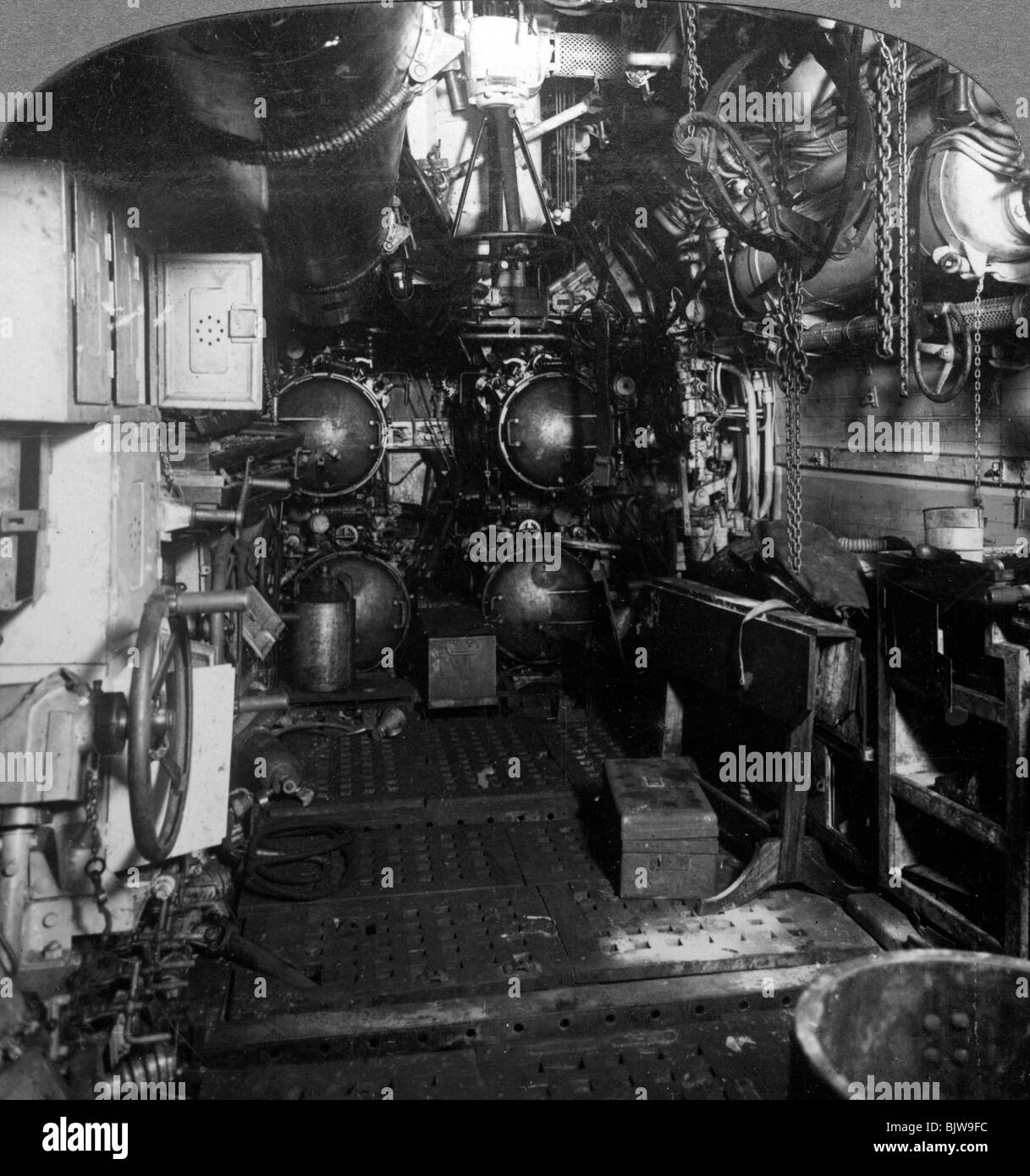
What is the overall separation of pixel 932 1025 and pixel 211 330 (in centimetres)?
398

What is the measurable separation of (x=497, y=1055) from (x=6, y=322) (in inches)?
111

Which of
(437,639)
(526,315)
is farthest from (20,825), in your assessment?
(526,315)

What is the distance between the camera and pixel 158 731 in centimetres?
296

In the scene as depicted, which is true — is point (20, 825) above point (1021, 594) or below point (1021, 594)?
below

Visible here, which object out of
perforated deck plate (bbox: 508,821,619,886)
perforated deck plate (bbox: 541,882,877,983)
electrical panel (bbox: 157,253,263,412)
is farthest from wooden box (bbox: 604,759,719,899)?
electrical panel (bbox: 157,253,263,412)

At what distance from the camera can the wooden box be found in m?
4.34

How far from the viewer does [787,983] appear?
3727 mm

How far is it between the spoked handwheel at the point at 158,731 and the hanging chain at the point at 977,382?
164 inches

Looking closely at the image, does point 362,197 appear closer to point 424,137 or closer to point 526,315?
point 424,137

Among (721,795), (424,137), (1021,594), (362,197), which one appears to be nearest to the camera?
(1021,594)

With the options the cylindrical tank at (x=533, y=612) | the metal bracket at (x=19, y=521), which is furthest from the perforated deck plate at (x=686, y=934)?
the cylindrical tank at (x=533, y=612)

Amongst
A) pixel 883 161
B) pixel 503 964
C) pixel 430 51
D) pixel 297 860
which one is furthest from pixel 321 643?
pixel 883 161

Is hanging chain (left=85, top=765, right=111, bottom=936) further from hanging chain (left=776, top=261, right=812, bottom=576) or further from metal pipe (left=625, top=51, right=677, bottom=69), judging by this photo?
metal pipe (left=625, top=51, right=677, bottom=69)

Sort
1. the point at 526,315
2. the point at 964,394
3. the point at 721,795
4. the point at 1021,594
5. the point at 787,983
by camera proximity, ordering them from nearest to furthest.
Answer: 1. the point at 1021,594
2. the point at 787,983
3. the point at 721,795
4. the point at 964,394
5. the point at 526,315
